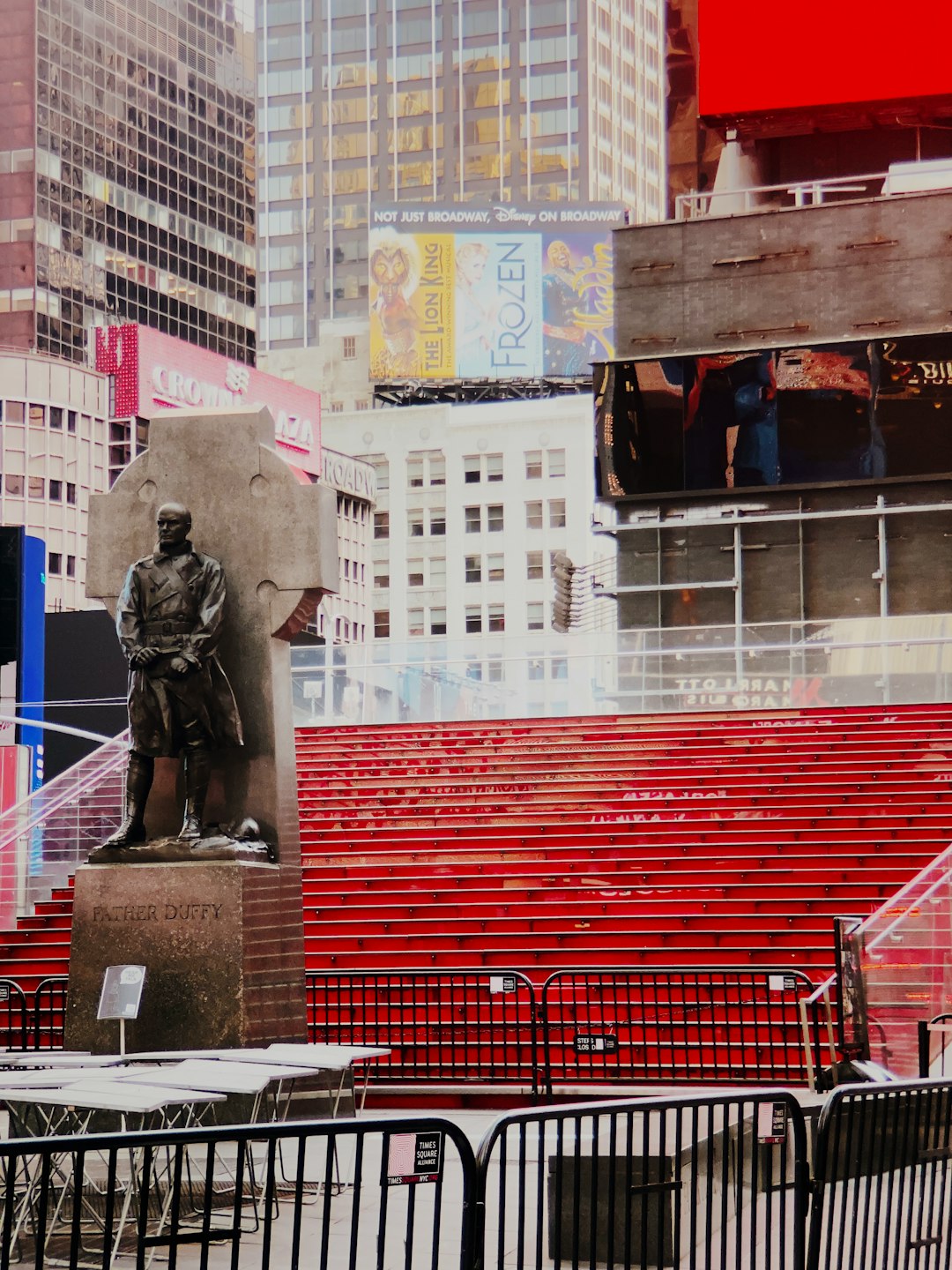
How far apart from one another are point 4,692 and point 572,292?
7398 cm

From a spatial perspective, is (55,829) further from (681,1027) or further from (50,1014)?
(681,1027)

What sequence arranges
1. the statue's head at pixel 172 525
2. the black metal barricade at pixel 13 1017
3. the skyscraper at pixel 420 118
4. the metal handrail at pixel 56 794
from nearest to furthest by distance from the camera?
1. the statue's head at pixel 172 525
2. the black metal barricade at pixel 13 1017
3. the metal handrail at pixel 56 794
4. the skyscraper at pixel 420 118

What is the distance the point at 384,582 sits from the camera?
140125 millimetres

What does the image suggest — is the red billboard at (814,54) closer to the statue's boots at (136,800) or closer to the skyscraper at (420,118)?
the statue's boots at (136,800)

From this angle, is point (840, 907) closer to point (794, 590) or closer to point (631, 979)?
point (631, 979)

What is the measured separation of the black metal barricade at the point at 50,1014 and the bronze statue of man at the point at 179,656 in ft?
11.6

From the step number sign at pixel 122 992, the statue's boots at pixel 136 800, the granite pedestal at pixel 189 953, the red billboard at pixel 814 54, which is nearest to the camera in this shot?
the step number sign at pixel 122 992

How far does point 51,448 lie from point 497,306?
2735 cm

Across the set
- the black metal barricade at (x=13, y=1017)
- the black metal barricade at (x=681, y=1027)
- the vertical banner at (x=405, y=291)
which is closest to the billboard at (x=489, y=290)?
the vertical banner at (x=405, y=291)

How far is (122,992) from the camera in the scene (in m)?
11.7

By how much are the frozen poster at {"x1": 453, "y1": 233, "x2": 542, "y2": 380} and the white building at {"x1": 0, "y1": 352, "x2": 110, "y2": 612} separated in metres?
22.0

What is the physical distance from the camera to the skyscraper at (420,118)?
167 metres

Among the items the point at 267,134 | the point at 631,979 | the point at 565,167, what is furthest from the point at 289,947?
the point at 267,134

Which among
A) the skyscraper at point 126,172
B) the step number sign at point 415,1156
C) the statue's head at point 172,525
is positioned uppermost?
the skyscraper at point 126,172
